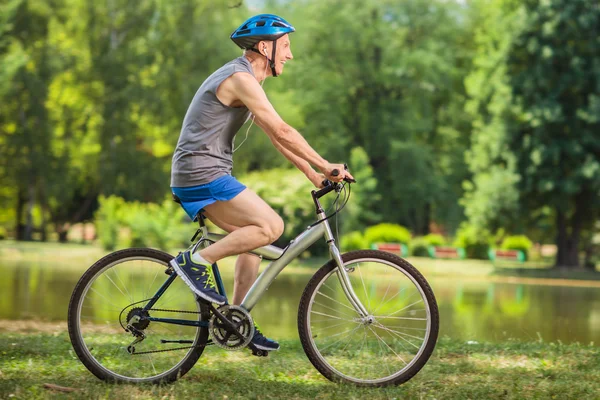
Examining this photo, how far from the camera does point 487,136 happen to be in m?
28.3

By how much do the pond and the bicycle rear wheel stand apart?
409cm

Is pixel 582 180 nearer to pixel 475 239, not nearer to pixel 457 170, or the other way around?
pixel 475 239

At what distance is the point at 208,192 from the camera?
469 centimetres

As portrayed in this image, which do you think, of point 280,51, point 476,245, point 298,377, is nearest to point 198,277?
point 298,377

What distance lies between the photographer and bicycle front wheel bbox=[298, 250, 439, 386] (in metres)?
4.87

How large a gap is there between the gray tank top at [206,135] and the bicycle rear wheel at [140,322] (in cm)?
59

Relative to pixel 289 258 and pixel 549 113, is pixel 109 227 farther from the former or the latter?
pixel 289 258

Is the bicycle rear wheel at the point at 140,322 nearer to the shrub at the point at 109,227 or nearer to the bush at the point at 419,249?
the shrub at the point at 109,227

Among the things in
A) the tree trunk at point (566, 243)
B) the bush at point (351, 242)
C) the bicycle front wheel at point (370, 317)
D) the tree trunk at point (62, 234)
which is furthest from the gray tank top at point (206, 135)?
the tree trunk at point (62, 234)

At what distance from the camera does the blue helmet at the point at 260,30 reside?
15.7 ft

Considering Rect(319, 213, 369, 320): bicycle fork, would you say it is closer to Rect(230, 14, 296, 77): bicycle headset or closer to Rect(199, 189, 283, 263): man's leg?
Rect(199, 189, 283, 263): man's leg

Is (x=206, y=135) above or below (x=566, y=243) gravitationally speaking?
above

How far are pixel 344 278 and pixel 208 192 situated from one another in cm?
97

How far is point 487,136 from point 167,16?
18703 mm
